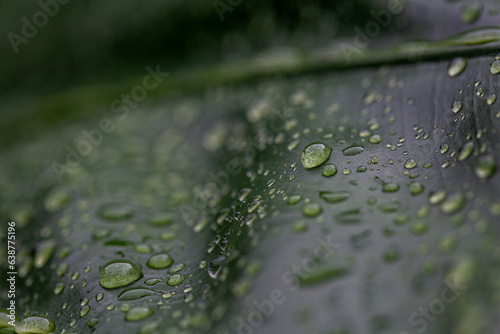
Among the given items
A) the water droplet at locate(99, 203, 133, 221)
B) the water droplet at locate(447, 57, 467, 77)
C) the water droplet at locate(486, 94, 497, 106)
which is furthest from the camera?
the water droplet at locate(99, 203, 133, 221)

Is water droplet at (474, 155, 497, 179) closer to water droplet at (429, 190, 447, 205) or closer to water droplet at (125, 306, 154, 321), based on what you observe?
water droplet at (429, 190, 447, 205)


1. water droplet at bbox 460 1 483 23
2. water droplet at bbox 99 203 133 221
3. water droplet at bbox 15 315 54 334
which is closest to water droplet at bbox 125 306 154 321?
water droplet at bbox 15 315 54 334

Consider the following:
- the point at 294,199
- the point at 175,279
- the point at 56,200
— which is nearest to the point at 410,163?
the point at 294,199

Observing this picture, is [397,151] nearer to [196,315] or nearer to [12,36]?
[196,315]

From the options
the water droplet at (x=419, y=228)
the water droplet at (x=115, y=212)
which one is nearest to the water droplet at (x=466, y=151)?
the water droplet at (x=419, y=228)

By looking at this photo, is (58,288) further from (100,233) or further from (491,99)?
(491,99)
